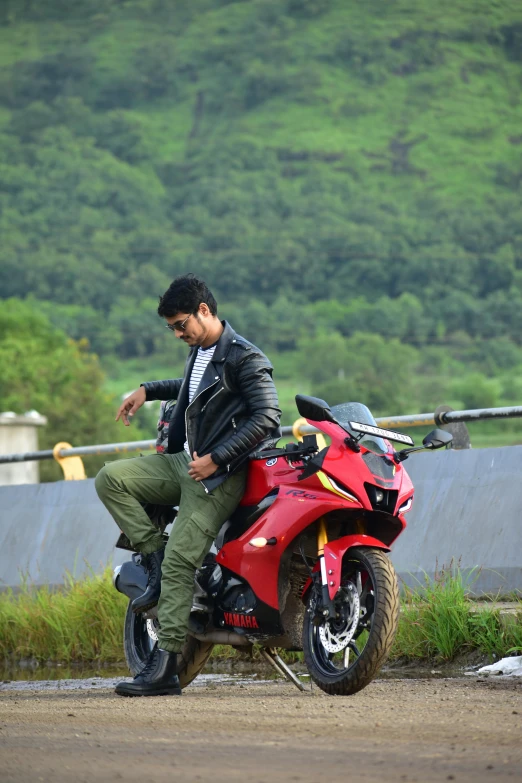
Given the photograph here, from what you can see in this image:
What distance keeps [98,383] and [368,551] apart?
13168cm

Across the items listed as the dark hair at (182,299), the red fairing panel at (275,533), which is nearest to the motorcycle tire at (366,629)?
the red fairing panel at (275,533)

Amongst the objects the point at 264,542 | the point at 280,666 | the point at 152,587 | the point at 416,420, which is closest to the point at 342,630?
the point at 264,542

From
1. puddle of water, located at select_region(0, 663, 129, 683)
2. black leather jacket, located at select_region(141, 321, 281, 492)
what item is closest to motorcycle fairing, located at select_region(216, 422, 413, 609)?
black leather jacket, located at select_region(141, 321, 281, 492)

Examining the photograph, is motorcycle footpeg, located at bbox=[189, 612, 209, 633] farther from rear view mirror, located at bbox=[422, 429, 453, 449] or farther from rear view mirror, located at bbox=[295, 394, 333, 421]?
rear view mirror, located at bbox=[422, 429, 453, 449]

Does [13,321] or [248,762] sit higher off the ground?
[248,762]

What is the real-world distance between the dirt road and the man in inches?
18.1

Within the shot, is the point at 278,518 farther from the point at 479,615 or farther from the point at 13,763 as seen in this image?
the point at 13,763

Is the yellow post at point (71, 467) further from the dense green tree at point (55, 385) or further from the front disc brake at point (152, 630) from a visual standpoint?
the dense green tree at point (55, 385)

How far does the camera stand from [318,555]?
6297 mm

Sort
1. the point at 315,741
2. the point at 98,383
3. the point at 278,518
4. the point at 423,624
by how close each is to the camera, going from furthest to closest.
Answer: the point at 98,383 → the point at 423,624 → the point at 278,518 → the point at 315,741

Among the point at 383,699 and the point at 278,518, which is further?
the point at 278,518

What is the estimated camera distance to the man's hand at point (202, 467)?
6.61 meters

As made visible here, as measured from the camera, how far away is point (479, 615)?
739 cm

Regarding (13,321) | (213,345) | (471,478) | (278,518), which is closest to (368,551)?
(278,518)
